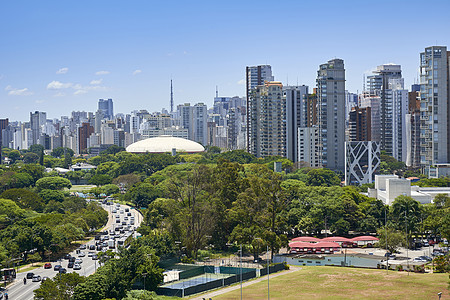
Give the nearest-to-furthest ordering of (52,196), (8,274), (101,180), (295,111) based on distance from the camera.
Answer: (8,274) < (52,196) < (101,180) < (295,111)

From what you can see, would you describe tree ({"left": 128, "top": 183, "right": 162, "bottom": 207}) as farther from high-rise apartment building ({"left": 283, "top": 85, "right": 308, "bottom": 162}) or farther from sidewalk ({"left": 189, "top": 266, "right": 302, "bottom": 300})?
high-rise apartment building ({"left": 283, "top": 85, "right": 308, "bottom": 162})

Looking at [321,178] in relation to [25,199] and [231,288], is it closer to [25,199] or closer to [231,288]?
[25,199]

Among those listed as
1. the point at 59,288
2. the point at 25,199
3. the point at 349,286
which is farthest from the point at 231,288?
the point at 25,199

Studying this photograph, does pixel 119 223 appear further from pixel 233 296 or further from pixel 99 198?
pixel 233 296

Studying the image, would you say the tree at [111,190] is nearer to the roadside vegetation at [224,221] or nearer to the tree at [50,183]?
the tree at [50,183]

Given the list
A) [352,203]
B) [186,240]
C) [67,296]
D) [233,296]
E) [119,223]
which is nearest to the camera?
[67,296]

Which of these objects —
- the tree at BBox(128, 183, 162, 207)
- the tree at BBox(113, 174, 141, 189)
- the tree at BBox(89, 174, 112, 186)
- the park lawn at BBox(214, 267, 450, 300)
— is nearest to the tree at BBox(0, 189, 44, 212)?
the tree at BBox(128, 183, 162, 207)

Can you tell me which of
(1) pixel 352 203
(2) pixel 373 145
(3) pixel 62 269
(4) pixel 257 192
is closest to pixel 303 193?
(1) pixel 352 203

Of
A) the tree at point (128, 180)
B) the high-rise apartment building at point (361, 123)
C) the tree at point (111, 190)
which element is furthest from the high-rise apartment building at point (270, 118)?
the tree at point (111, 190)
